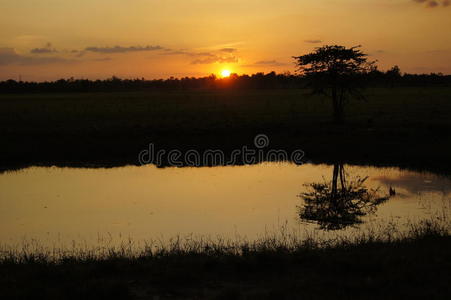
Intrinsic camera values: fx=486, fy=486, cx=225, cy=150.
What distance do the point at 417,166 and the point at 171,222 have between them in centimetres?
1378

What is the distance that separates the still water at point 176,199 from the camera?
13320mm

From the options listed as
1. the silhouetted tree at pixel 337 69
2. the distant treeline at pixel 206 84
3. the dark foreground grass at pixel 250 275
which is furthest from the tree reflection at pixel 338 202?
the distant treeline at pixel 206 84

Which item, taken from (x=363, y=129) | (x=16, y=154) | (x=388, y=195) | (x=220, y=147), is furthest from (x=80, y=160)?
(x=363, y=129)

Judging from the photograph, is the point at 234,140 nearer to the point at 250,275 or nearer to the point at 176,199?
the point at 176,199

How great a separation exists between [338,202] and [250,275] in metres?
9.30

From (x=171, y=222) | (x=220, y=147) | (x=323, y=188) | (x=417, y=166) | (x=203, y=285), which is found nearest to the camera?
(x=203, y=285)

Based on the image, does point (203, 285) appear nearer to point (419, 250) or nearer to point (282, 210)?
point (419, 250)

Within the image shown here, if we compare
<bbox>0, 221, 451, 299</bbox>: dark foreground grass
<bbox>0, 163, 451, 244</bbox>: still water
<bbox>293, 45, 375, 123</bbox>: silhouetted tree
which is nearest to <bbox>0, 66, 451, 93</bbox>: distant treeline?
<bbox>293, 45, 375, 123</bbox>: silhouetted tree

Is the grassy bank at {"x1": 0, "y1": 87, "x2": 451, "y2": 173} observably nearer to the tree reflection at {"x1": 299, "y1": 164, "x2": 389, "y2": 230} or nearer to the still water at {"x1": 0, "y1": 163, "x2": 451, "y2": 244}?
the still water at {"x1": 0, "y1": 163, "x2": 451, "y2": 244}

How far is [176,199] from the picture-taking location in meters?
17.1

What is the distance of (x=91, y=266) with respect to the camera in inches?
324

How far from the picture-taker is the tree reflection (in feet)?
46.2

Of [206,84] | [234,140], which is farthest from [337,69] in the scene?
[206,84]

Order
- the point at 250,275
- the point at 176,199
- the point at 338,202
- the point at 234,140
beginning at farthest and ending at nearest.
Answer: the point at 234,140 → the point at 176,199 → the point at 338,202 → the point at 250,275
